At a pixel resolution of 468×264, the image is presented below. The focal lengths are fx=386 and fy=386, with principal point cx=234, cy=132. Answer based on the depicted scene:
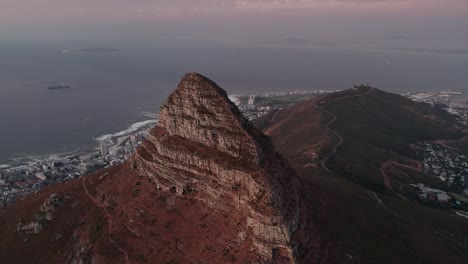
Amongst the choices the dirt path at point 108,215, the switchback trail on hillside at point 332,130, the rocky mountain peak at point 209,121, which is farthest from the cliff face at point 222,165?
the switchback trail on hillside at point 332,130

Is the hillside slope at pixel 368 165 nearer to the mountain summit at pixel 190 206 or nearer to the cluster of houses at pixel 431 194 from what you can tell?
the cluster of houses at pixel 431 194

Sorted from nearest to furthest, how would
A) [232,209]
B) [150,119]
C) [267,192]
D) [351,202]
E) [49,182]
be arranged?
[267,192] → [232,209] → [351,202] → [49,182] → [150,119]

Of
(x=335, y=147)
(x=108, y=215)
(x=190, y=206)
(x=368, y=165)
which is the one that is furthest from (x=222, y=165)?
(x=368, y=165)

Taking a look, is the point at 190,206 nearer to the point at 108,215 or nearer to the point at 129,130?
the point at 108,215

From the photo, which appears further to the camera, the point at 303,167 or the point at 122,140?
the point at 122,140

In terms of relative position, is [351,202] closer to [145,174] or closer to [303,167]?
[303,167]

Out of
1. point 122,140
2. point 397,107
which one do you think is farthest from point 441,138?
point 122,140

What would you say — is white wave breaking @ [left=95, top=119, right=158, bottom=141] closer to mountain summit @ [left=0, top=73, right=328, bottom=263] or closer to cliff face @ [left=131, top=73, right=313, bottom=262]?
mountain summit @ [left=0, top=73, right=328, bottom=263]
